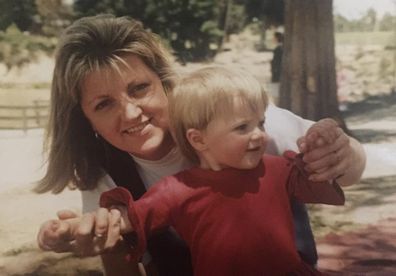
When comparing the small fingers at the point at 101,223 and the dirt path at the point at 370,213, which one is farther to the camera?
the dirt path at the point at 370,213

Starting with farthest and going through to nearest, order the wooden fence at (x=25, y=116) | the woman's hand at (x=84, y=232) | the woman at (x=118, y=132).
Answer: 1. the wooden fence at (x=25, y=116)
2. the woman at (x=118, y=132)
3. the woman's hand at (x=84, y=232)

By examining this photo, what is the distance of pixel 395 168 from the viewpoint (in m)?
1.70

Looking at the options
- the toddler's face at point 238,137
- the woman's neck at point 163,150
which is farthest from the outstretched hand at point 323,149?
the woman's neck at point 163,150

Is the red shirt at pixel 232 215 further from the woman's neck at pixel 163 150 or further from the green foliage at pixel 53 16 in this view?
Answer: the green foliage at pixel 53 16

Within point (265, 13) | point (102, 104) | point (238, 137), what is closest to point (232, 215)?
Answer: point (238, 137)

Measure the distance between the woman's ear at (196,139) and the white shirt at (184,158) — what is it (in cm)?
7

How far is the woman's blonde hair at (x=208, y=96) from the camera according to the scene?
1.36 meters

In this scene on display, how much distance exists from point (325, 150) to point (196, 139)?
0.30m

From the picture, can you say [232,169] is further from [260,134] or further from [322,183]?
[322,183]

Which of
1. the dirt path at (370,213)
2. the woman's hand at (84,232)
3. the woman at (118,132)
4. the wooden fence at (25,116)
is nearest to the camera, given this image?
the woman's hand at (84,232)

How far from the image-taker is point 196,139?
1.41 metres

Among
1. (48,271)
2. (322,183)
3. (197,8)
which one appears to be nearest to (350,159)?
(322,183)

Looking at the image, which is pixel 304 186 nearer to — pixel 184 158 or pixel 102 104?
pixel 184 158

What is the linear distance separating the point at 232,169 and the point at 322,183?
0.22 metres
